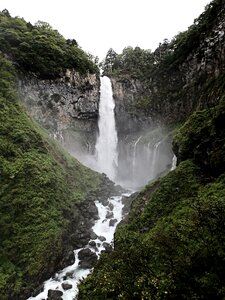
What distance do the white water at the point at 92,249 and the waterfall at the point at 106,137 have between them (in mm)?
15508

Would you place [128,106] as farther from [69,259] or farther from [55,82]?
[69,259]

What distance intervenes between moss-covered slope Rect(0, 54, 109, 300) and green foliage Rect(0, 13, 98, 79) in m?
7.85

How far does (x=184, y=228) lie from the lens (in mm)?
11625

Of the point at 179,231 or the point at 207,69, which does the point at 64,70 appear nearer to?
the point at 207,69

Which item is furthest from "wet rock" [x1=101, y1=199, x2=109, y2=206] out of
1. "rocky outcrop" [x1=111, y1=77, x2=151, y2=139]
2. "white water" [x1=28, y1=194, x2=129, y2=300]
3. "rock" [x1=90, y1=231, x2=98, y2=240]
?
"rocky outcrop" [x1=111, y1=77, x2=151, y2=139]

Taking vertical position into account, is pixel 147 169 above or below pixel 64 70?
below

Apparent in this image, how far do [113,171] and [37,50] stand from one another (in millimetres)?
20561

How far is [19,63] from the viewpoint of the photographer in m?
36.9

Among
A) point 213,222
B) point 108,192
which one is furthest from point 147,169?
point 213,222

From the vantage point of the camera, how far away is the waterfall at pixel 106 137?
154 feet

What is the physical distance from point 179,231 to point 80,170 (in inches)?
845

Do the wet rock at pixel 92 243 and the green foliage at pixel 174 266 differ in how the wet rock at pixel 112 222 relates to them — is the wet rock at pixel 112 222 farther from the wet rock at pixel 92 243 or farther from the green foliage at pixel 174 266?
the green foliage at pixel 174 266

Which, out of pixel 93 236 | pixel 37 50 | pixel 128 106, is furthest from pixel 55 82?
pixel 93 236

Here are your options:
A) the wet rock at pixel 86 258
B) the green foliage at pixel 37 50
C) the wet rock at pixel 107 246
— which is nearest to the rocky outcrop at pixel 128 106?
the green foliage at pixel 37 50
